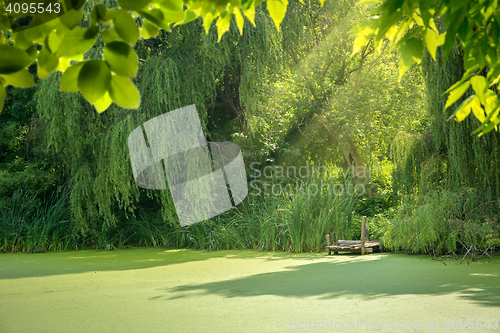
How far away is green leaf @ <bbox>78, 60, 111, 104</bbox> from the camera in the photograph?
2.09 feet

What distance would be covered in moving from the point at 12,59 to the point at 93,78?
0.11m

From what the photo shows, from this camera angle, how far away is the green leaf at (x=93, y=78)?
64cm

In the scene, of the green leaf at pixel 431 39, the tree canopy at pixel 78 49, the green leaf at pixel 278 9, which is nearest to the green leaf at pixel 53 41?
the tree canopy at pixel 78 49

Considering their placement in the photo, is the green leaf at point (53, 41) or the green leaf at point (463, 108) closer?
the green leaf at point (53, 41)

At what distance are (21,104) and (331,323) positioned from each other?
24.8ft

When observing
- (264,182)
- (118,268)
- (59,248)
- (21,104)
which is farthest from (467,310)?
(21,104)

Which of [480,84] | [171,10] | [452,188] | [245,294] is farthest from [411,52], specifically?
[452,188]

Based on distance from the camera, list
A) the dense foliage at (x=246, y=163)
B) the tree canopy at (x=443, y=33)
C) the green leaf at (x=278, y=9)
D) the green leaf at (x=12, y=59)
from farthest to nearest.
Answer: the dense foliage at (x=246, y=163), the green leaf at (x=278, y=9), the tree canopy at (x=443, y=33), the green leaf at (x=12, y=59)

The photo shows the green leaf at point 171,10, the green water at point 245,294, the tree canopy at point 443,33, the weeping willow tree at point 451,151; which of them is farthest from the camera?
the weeping willow tree at point 451,151

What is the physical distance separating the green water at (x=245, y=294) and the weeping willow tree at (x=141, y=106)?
1175mm

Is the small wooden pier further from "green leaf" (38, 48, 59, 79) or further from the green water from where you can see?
"green leaf" (38, 48, 59, 79)

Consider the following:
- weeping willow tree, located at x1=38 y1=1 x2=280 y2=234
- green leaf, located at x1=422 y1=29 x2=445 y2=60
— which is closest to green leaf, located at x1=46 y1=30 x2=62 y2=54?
green leaf, located at x1=422 y1=29 x2=445 y2=60

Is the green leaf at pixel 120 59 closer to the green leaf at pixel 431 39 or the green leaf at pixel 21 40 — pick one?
the green leaf at pixel 21 40

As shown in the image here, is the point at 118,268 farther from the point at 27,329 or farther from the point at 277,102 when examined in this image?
the point at 277,102
